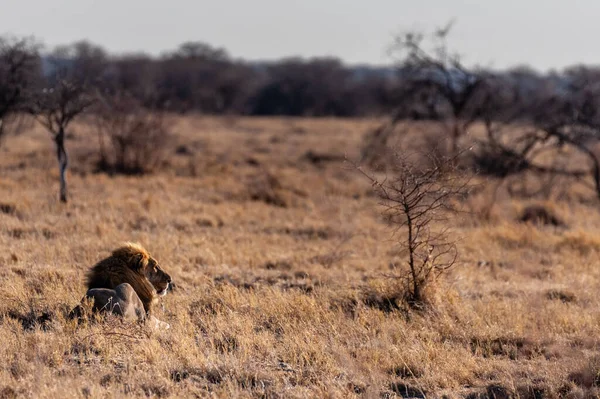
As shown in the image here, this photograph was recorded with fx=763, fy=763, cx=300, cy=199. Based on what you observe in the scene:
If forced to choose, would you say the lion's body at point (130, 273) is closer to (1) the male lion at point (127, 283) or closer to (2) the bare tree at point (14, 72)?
(1) the male lion at point (127, 283)

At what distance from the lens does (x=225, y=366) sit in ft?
20.7

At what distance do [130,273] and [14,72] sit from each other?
11659mm

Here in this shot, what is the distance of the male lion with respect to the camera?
23.0 ft

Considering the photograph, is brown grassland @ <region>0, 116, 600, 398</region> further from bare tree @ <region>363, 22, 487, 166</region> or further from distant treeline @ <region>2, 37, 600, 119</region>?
distant treeline @ <region>2, 37, 600, 119</region>

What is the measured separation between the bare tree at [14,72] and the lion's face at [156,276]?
10642mm

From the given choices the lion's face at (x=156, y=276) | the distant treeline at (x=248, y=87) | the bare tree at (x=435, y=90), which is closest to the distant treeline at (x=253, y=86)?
the distant treeline at (x=248, y=87)

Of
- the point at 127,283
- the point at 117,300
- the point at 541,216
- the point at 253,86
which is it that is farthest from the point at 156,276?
the point at 253,86

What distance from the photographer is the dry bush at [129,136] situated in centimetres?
2059

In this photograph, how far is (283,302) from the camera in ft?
Result: 27.3

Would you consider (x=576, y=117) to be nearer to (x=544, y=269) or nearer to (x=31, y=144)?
(x=544, y=269)

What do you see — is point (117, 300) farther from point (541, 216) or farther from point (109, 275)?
point (541, 216)

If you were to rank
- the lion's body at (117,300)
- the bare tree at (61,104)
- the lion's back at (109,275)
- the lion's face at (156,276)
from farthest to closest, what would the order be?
1. the bare tree at (61,104)
2. the lion's face at (156,276)
3. the lion's back at (109,275)
4. the lion's body at (117,300)

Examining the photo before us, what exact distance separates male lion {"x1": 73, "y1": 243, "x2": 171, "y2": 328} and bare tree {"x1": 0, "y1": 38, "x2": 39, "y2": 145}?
10688 mm

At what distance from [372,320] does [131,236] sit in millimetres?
5363
